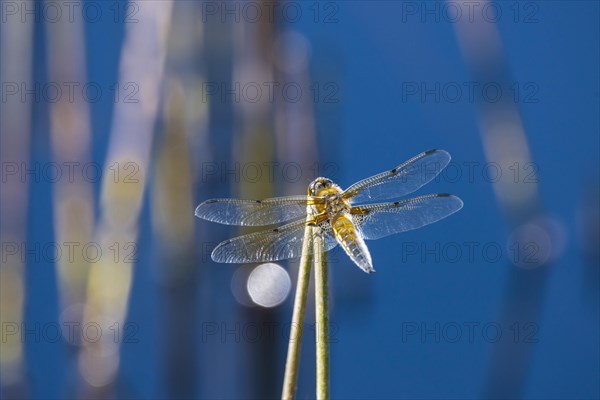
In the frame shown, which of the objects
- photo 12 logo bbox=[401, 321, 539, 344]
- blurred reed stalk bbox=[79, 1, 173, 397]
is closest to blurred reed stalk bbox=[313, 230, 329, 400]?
blurred reed stalk bbox=[79, 1, 173, 397]

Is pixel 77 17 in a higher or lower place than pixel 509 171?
higher

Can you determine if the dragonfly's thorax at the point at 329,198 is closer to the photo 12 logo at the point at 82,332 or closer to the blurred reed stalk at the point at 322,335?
the blurred reed stalk at the point at 322,335

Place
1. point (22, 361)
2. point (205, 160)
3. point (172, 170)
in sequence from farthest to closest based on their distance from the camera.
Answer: point (205, 160)
point (172, 170)
point (22, 361)

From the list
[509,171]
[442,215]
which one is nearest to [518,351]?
[509,171]

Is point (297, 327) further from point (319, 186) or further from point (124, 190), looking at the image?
point (124, 190)

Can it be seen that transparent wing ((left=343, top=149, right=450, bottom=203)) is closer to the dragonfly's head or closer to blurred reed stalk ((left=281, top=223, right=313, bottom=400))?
the dragonfly's head

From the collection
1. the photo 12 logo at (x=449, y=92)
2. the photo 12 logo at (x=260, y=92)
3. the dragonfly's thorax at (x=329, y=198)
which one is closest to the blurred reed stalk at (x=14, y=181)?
the photo 12 logo at (x=260, y=92)

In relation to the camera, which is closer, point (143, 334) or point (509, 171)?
point (509, 171)

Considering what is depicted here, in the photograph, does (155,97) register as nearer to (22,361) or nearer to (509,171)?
(22,361)
